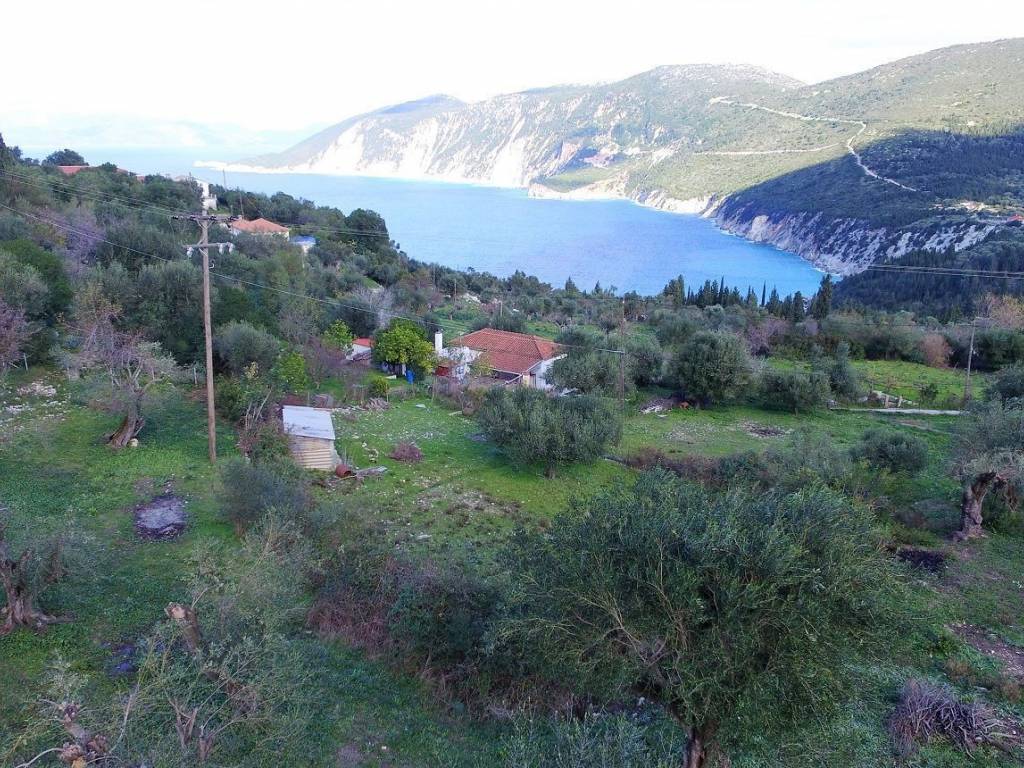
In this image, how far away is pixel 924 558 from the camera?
1388 centimetres

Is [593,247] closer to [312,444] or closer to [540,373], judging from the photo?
[540,373]

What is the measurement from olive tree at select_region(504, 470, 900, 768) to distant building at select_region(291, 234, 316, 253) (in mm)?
47863

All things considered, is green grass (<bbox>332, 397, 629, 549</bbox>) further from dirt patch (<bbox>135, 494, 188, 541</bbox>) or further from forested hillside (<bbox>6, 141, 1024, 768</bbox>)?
dirt patch (<bbox>135, 494, 188, 541</bbox>)

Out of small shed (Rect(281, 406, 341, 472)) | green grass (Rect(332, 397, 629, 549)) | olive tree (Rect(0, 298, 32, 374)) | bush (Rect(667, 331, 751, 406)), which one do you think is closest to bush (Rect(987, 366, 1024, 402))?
bush (Rect(667, 331, 751, 406))

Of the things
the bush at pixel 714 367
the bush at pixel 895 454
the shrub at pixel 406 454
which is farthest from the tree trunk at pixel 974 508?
the shrub at pixel 406 454

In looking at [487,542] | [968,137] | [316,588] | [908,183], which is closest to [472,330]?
[487,542]

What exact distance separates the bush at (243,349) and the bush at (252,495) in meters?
10.0

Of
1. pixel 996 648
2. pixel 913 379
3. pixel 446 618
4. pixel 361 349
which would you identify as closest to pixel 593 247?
pixel 913 379

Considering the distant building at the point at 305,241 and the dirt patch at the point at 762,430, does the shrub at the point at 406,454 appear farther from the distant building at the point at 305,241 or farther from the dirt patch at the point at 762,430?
the distant building at the point at 305,241

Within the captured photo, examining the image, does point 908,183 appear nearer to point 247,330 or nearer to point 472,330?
point 472,330

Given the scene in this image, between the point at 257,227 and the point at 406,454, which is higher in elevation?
the point at 257,227

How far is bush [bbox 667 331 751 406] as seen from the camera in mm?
Answer: 27297

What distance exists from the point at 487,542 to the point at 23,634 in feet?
25.1

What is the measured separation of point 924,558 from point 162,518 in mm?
15311
